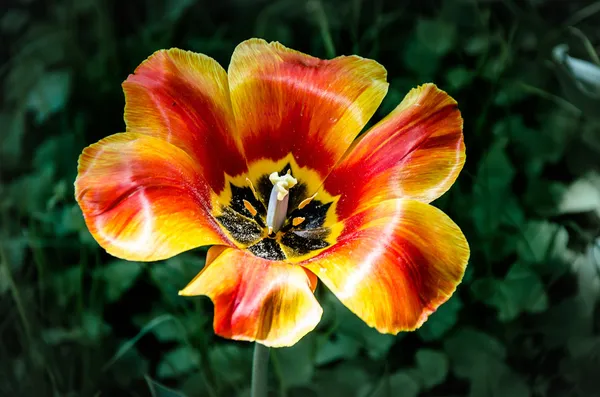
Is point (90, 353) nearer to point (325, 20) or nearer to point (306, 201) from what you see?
point (306, 201)

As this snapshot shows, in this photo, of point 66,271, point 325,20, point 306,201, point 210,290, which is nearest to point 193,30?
point 325,20

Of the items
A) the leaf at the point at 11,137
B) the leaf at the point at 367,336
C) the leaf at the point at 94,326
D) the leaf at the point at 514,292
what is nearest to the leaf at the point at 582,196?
the leaf at the point at 514,292

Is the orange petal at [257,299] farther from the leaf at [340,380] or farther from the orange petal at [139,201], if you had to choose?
the leaf at [340,380]

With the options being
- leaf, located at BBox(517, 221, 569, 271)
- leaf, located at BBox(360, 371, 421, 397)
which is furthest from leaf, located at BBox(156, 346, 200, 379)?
leaf, located at BBox(517, 221, 569, 271)

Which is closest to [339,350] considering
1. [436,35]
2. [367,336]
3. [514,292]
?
[367,336]

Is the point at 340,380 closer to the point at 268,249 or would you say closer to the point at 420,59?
the point at 268,249

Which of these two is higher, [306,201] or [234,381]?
[306,201]
